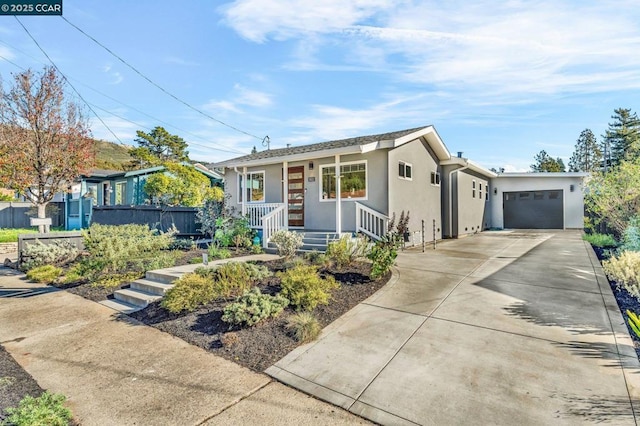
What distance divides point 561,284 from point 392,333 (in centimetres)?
372

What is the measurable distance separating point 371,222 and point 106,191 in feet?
63.2

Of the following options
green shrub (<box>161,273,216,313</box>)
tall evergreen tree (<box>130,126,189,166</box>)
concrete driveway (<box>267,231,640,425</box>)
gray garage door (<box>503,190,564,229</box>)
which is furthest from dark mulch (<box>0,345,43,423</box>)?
tall evergreen tree (<box>130,126,189,166</box>)

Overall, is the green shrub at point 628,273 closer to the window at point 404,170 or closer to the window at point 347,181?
the window at point 404,170

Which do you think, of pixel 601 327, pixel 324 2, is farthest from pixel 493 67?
pixel 601 327

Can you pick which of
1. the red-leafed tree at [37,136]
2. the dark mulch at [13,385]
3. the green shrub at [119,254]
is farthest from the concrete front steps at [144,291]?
the red-leafed tree at [37,136]

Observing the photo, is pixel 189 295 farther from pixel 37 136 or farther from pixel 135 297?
pixel 37 136

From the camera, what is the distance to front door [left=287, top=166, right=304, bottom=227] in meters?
11.3

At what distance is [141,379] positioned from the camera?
3.11 metres

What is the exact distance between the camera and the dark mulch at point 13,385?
2.70 metres

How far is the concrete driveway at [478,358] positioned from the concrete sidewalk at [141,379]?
314mm

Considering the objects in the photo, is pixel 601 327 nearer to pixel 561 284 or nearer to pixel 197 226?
pixel 561 284

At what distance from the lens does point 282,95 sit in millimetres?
14117

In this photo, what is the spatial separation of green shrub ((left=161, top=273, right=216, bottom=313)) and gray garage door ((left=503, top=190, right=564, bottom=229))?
1933 cm

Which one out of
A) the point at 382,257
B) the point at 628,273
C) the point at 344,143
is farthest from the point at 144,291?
the point at 628,273
